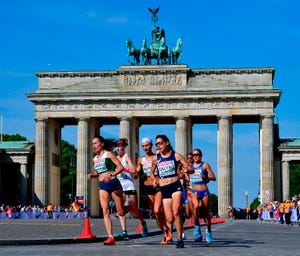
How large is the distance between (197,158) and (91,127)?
7655cm

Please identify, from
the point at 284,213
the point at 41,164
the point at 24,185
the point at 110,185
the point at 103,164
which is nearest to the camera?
the point at 103,164

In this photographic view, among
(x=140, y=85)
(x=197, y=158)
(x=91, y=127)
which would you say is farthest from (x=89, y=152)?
(x=197, y=158)

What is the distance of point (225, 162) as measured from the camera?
324 feet

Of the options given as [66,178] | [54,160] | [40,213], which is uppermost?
[54,160]

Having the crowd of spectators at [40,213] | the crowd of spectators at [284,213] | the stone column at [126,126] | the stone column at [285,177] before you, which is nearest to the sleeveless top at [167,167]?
the crowd of spectators at [284,213]

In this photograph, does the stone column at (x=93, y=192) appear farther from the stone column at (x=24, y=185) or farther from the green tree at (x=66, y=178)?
the green tree at (x=66, y=178)

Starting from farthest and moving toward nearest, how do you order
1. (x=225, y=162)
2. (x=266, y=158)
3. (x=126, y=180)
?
(x=225, y=162) < (x=266, y=158) < (x=126, y=180)

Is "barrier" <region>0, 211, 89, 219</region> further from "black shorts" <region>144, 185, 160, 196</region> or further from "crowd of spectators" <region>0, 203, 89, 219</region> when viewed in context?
"black shorts" <region>144, 185, 160, 196</region>

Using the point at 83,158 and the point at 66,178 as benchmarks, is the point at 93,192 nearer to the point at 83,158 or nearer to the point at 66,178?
the point at 83,158

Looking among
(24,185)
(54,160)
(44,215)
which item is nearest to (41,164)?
(24,185)

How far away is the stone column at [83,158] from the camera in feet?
329

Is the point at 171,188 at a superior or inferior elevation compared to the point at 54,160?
inferior

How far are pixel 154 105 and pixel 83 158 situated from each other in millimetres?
10177

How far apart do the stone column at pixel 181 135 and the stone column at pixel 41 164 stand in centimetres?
1526
